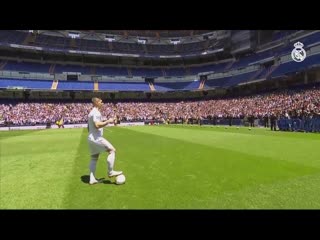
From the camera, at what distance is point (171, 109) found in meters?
68.8

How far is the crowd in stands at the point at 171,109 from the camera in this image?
4141cm

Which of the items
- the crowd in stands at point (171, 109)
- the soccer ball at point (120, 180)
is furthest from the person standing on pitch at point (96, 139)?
the crowd in stands at point (171, 109)

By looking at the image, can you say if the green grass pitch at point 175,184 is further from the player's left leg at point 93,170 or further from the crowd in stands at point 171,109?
the crowd in stands at point 171,109

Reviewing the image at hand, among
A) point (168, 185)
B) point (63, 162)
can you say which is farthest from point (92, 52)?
point (168, 185)

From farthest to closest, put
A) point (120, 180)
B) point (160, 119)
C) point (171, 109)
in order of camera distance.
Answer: point (171, 109), point (160, 119), point (120, 180)

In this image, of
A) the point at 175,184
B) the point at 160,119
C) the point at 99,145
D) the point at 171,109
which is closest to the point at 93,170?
the point at 99,145

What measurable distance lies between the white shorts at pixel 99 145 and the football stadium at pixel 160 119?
0.11ft

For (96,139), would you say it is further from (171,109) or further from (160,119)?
(171,109)

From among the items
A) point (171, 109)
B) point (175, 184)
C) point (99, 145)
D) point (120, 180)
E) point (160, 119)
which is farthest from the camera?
point (171, 109)

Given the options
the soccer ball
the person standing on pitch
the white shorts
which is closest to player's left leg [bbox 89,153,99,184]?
the person standing on pitch

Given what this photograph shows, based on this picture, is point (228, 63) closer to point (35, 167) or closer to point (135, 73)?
point (135, 73)

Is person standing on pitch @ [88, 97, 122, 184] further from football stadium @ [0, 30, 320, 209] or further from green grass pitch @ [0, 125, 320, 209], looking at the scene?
green grass pitch @ [0, 125, 320, 209]

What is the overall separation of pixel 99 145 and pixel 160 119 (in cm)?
5474

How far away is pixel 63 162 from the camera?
40.4 feet
